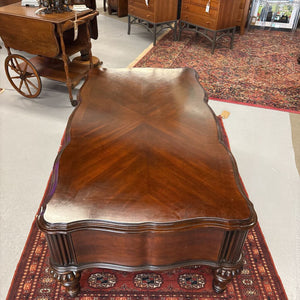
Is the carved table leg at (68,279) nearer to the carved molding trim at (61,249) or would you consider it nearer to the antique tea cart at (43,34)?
the carved molding trim at (61,249)

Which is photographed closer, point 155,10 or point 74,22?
point 74,22

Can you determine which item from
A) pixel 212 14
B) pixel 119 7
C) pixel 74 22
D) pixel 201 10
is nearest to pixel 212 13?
pixel 212 14

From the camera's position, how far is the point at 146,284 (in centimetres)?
133

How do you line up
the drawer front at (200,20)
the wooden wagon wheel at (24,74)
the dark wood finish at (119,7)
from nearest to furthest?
the wooden wagon wheel at (24,74) < the drawer front at (200,20) < the dark wood finish at (119,7)

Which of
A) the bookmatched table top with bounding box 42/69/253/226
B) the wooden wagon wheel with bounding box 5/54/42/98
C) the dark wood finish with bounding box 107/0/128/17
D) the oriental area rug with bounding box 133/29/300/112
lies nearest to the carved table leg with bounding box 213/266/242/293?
the bookmatched table top with bounding box 42/69/253/226

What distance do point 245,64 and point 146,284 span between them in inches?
125

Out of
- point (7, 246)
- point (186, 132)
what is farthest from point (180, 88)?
point (7, 246)

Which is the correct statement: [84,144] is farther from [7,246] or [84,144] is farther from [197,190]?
[7,246]

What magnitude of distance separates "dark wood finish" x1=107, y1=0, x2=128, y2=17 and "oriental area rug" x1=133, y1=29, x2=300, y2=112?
49.0 inches

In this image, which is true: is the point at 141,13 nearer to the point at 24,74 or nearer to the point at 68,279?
the point at 24,74

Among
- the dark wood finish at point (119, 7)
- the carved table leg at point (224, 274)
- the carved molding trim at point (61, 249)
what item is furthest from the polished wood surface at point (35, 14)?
the dark wood finish at point (119, 7)

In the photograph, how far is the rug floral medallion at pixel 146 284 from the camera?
1.29 metres

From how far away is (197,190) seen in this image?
111 centimetres

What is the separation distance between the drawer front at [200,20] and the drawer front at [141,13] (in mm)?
503
